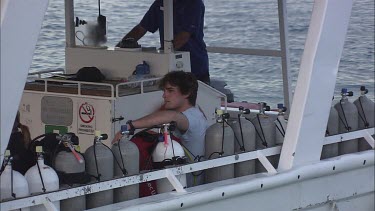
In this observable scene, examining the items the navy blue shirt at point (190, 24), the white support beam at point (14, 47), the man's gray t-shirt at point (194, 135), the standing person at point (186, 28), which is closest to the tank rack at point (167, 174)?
the man's gray t-shirt at point (194, 135)

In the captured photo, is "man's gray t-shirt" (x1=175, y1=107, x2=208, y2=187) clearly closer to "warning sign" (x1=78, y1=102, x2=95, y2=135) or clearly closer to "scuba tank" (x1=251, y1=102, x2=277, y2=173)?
"scuba tank" (x1=251, y1=102, x2=277, y2=173)

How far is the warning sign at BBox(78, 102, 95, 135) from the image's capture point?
6.46 metres

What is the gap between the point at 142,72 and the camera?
7.04 m

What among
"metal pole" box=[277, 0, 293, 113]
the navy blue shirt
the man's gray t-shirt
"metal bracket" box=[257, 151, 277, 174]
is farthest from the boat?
"metal pole" box=[277, 0, 293, 113]

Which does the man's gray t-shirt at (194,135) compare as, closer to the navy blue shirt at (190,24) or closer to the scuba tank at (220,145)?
the scuba tank at (220,145)

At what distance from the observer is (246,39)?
19422mm

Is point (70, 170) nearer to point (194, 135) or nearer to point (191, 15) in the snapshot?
point (194, 135)

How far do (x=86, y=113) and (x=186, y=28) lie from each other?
1.27 meters

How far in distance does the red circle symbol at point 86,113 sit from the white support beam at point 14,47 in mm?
1987

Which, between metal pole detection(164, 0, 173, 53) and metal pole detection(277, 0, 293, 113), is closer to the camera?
metal pole detection(164, 0, 173, 53)

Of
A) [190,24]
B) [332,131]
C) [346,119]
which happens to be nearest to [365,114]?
[346,119]

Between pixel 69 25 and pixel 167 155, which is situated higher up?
pixel 69 25

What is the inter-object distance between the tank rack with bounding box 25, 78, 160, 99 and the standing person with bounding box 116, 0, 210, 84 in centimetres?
66

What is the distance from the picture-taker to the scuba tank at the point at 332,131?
6434 millimetres
